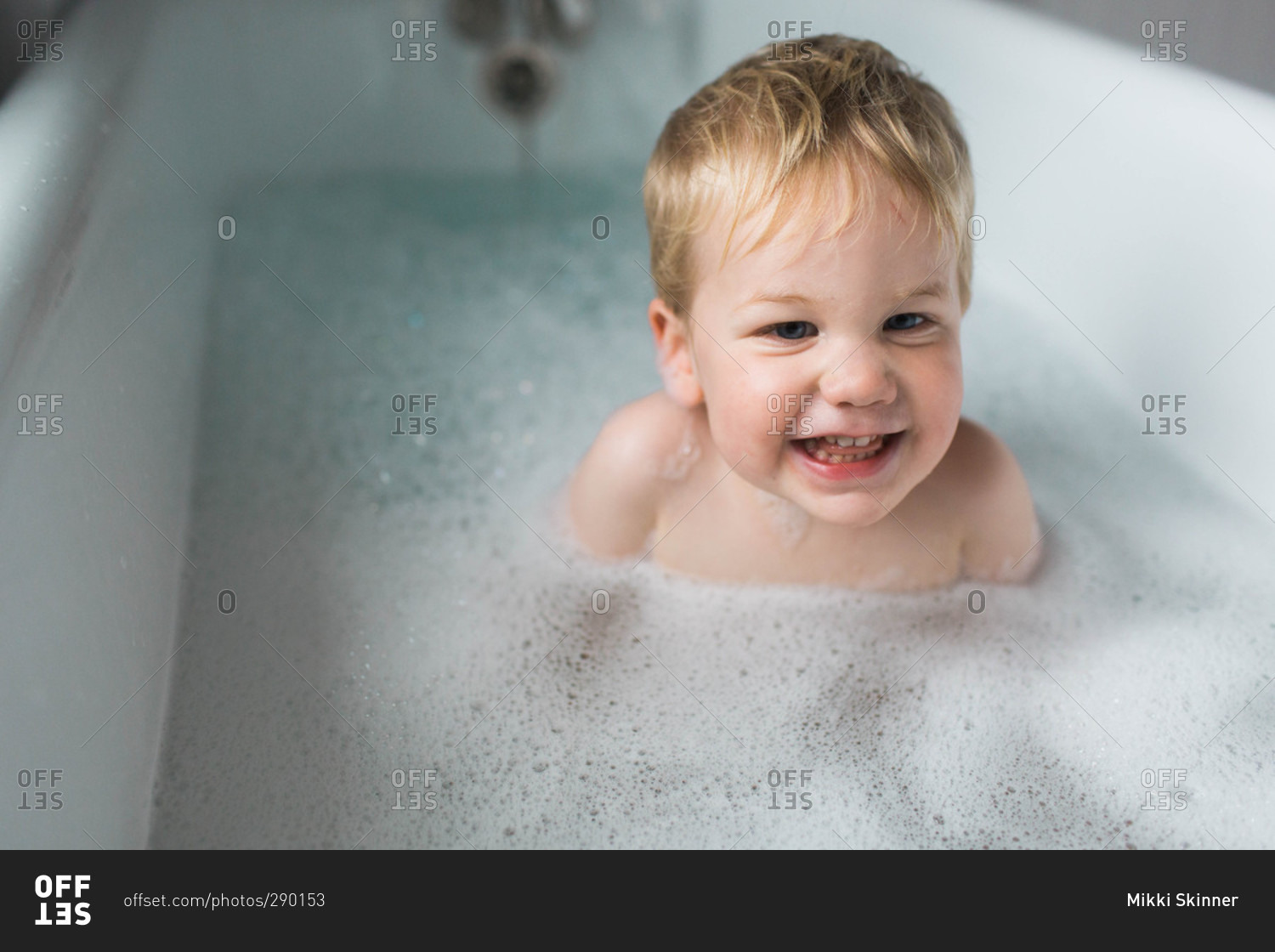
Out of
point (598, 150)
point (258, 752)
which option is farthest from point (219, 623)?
point (598, 150)

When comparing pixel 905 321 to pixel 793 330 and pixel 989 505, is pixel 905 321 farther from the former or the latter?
pixel 989 505

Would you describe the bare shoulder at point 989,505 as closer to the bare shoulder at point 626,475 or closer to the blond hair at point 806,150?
the blond hair at point 806,150

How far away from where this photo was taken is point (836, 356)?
824 mm

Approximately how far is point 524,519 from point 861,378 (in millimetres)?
493

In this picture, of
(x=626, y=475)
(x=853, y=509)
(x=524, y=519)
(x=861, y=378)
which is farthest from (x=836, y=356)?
(x=524, y=519)

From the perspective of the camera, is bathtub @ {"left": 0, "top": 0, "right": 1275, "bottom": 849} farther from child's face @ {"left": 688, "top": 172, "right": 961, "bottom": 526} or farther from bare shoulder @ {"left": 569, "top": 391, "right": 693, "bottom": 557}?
child's face @ {"left": 688, "top": 172, "right": 961, "bottom": 526}

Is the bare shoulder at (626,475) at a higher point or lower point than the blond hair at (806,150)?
lower

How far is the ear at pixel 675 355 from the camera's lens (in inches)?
38.0

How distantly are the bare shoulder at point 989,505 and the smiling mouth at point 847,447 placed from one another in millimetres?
152

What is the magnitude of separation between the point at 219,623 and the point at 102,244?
1.16 feet
